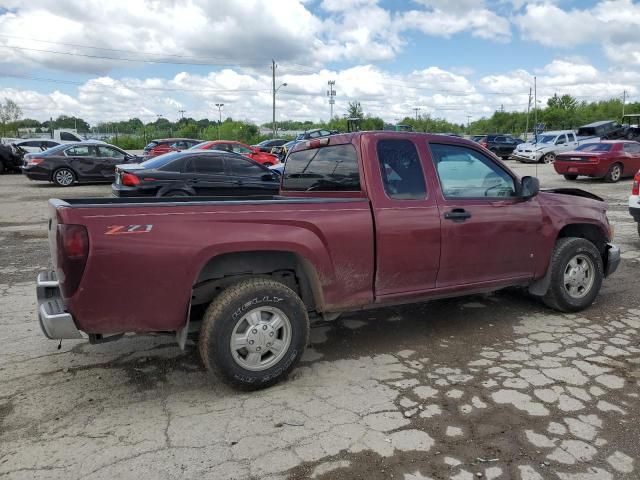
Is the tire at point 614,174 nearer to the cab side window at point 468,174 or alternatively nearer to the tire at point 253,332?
the cab side window at point 468,174

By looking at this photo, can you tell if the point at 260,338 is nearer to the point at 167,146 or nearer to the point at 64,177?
the point at 64,177

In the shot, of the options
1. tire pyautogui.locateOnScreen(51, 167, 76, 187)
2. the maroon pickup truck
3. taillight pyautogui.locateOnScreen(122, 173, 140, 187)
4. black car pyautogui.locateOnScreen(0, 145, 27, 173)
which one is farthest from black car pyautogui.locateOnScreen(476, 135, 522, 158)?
the maroon pickup truck

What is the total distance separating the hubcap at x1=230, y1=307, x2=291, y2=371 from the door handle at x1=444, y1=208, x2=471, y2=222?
5.15 feet

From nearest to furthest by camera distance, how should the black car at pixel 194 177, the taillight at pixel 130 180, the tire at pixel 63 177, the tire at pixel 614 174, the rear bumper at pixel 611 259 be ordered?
the rear bumper at pixel 611 259 < the taillight at pixel 130 180 < the black car at pixel 194 177 < the tire at pixel 63 177 < the tire at pixel 614 174

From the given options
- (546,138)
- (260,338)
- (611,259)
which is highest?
(546,138)

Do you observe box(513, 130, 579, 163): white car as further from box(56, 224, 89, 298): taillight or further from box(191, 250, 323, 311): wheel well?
box(56, 224, 89, 298): taillight

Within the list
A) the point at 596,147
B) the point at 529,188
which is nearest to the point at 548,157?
the point at 596,147

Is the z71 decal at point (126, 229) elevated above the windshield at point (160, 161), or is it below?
below

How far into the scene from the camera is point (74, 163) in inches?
683

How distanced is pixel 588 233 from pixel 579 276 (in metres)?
0.52

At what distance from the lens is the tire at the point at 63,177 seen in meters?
17.2

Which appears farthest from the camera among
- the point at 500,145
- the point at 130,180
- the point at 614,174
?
the point at 500,145

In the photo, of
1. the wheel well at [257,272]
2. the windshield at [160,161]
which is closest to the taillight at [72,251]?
the wheel well at [257,272]

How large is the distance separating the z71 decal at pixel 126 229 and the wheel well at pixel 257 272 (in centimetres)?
48
